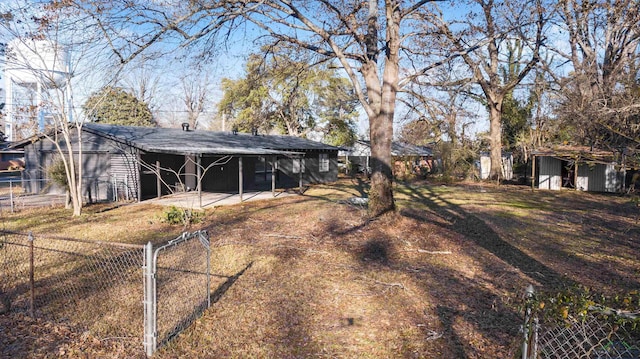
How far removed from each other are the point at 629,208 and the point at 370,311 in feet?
45.7

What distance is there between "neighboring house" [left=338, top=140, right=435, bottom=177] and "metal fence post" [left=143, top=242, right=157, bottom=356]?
23611 millimetres

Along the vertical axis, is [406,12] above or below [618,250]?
above

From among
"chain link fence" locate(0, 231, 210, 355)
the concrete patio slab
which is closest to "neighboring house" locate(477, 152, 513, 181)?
Answer: the concrete patio slab

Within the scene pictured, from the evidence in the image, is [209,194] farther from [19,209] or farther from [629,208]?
[629,208]

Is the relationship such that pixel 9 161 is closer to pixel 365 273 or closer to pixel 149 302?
pixel 365 273

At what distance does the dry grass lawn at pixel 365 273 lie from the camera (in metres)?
4.25

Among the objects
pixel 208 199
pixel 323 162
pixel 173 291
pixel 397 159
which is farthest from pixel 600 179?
pixel 173 291

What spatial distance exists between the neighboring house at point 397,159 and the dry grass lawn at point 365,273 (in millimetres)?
16512

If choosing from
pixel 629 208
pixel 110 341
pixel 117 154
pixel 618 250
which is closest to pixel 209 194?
pixel 117 154

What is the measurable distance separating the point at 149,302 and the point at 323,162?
21.5 m

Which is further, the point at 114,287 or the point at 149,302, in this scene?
the point at 114,287

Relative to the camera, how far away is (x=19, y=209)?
41.5 feet

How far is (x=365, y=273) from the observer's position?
6676 millimetres

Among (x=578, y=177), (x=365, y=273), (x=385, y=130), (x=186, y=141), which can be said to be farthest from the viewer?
(x=578, y=177)
